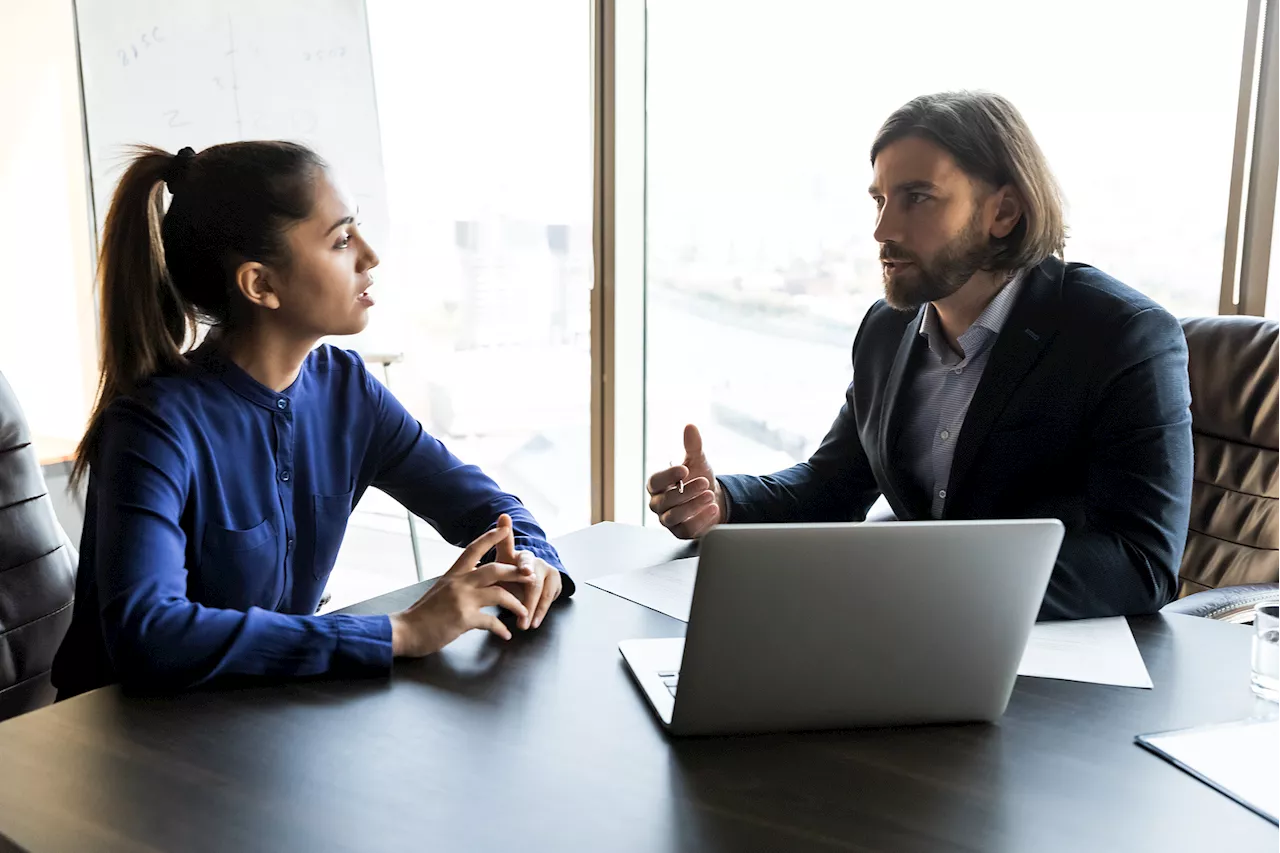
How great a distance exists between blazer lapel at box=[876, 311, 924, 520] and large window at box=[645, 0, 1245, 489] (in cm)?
84

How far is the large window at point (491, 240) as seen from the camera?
313 centimetres

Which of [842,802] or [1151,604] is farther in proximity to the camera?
[1151,604]

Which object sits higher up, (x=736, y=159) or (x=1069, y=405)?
(x=736, y=159)

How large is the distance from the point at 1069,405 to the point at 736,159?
5.52 ft

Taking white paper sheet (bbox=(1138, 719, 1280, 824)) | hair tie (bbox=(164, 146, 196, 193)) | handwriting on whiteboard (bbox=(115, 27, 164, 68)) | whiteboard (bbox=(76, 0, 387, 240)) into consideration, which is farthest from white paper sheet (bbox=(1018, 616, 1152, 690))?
handwriting on whiteboard (bbox=(115, 27, 164, 68))

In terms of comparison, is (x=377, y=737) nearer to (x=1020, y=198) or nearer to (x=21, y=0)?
(x=1020, y=198)

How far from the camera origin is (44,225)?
2.84 meters

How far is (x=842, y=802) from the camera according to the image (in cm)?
80

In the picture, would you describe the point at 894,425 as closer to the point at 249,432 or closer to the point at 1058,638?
the point at 1058,638

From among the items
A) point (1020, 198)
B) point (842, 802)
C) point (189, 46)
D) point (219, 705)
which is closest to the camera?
point (842, 802)

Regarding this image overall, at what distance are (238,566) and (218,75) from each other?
70.4 inches

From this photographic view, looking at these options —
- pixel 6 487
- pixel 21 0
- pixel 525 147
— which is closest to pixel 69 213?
pixel 21 0

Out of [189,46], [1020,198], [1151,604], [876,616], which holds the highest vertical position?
[189,46]

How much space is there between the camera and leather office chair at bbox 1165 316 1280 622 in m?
1.72
